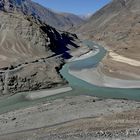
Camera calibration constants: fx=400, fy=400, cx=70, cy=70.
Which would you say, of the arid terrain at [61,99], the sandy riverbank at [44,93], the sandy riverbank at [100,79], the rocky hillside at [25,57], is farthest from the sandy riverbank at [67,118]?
the rocky hillside at [25,57]

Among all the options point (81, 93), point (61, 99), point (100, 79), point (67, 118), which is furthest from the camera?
point (100, 79)

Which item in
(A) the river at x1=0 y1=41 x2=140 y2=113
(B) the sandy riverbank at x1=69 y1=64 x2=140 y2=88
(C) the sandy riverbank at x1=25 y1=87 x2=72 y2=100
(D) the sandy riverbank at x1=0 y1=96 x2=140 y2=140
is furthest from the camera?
(B) the sandy riverbank at x1=69 y1=64 x2=140 y2=88

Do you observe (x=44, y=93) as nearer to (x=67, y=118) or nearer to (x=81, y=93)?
(x=81, y=93)

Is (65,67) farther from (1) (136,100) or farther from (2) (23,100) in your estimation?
(1) (136,100)

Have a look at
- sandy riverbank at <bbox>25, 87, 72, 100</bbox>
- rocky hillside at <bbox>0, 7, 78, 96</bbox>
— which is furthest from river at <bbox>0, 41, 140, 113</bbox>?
rocky hillside at <bbox>0, 7, 78, 96</bbox>

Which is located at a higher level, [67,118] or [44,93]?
[44,93]

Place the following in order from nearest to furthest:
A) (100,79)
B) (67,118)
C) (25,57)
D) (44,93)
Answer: (67,118) < (44,93) < (100,79) < (25,57)

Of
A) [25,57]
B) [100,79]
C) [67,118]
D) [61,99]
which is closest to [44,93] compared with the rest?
[61,99]

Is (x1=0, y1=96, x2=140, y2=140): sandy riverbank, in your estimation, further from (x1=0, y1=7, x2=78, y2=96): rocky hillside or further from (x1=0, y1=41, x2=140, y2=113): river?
(x1=0, y1=7, x2=78, y2=96): rocky hillside

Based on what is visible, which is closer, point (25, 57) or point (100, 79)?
point (100, 79)

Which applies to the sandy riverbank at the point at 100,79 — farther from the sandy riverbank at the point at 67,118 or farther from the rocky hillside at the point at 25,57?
the sandy riverbank at the point at 67,118
